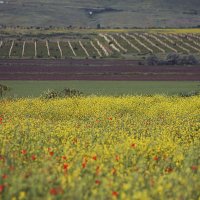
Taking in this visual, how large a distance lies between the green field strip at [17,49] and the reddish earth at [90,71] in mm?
11206

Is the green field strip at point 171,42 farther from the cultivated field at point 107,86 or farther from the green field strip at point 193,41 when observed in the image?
the cultivated field at point 107,86

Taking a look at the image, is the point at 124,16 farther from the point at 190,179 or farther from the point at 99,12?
the point at 190,179

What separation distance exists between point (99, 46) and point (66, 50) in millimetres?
7066

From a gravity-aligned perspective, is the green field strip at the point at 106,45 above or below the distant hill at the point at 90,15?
above

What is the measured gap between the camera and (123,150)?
1025 centimetres

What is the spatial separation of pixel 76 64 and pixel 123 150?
48.1 meters

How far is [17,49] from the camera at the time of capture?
74750 millimetres

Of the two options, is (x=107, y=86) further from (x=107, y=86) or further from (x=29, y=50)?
(x=29, y=50)

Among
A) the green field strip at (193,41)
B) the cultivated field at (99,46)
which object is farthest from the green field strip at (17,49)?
the green field strip at (193,41)

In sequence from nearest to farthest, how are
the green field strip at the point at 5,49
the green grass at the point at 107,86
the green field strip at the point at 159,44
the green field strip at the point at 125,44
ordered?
the green grass at the point at 107,86 → the green field strip at the point at 5,49 → the green field strip at the point at 159,44 → the green field strip at the point at 125,44

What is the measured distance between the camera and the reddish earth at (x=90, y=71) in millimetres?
45781

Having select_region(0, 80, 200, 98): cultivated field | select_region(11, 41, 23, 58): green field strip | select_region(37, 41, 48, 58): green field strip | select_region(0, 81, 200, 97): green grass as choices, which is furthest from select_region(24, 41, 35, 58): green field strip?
select_region(0, 81, 200, 97): green grass

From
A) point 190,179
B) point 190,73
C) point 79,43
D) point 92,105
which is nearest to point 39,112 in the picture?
point 92,105

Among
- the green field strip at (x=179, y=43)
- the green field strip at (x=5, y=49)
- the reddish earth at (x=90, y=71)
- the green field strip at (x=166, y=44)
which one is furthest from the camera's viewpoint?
the green field strip at (x=166, y=44)
